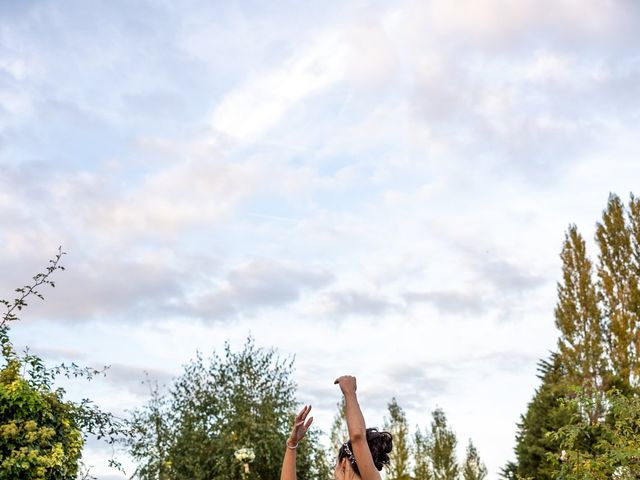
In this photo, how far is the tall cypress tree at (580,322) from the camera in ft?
107

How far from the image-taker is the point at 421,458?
42.1m

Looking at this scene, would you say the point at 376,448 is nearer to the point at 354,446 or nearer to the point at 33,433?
the point at 354,446

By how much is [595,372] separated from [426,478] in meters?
11.6

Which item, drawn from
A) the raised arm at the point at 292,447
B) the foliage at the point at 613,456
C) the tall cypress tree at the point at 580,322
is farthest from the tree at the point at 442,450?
the raised arm at the point at 292,447

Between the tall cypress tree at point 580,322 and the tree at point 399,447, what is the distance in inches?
367

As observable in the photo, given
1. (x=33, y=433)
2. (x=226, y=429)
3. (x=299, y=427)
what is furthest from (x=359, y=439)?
(x=226, y=429)

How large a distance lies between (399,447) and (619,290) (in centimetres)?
1314

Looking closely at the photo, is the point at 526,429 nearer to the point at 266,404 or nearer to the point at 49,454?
the point at 266,404

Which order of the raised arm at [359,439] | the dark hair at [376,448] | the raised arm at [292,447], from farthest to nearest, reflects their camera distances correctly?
the raised arm at [292,447], the dark hair at [376,448], the raised arm at [359,439]

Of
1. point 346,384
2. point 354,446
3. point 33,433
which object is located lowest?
point 354,446

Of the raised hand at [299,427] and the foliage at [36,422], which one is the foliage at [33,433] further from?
the raised hand at [299,427]

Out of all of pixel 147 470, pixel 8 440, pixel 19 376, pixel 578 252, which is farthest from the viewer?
pixel 578 252

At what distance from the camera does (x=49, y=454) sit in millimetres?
10352

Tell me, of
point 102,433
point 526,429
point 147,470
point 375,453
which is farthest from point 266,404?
point 375,453
